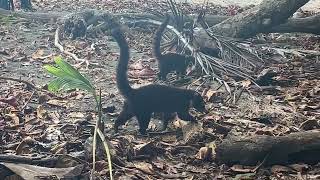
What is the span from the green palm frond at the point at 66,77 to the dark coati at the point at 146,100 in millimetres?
961

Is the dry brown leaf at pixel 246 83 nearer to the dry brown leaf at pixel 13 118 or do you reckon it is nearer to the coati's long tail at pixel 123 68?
the coati's long tail at pixel 123 68

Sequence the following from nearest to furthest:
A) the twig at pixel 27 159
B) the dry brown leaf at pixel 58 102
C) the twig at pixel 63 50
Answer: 1. the twig at pixel 27 159
2. the dry brown leaf at pixel 58 102
3. the twig at pixel 63 50

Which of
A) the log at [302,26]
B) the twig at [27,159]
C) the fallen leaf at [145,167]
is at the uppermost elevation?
the log at [302,26]

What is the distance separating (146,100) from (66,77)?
4.75 feet

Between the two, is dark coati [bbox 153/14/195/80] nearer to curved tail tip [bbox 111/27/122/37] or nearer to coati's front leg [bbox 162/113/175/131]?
coati's front leg [bbox 162/113/175/131]

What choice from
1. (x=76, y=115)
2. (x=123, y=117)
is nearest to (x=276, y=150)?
(x=123, y=117)

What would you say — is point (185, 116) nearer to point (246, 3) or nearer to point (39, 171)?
point (39, 171)

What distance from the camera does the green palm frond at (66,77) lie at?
4.18 metres

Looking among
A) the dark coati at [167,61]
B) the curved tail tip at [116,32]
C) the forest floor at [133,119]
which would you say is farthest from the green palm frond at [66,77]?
the dark coati at [167,61]

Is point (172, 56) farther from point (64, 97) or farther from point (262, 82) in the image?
point (64, 97)

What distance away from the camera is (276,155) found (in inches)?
172

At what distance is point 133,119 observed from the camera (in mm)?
6047

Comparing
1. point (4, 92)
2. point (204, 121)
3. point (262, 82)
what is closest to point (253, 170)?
point (204, 121)

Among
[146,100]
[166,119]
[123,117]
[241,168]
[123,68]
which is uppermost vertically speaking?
[123,68]
